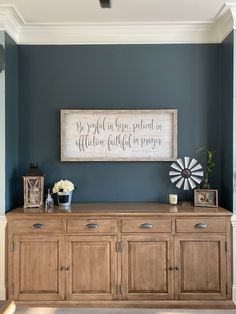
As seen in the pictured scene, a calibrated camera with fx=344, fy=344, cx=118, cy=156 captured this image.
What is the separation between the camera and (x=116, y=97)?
12.2 ft

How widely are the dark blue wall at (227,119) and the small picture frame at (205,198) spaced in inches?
4.4

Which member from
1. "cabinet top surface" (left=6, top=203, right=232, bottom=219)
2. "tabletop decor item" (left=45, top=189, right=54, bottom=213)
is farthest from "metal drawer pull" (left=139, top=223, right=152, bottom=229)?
"tabletop decor item" (left=45, top=189, right=54, bottom=213)

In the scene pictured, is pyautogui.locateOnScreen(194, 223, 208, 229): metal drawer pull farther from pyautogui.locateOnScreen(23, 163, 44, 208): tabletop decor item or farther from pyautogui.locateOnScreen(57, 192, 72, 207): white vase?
pyautogui.locateOnScreen(23, 163, 44, 208): tabletop decor item

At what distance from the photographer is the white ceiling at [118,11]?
312 cm

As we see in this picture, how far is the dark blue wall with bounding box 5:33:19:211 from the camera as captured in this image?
11.1 ft

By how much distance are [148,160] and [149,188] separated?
307 millimetres

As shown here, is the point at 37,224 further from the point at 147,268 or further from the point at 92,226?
the point at 147,268

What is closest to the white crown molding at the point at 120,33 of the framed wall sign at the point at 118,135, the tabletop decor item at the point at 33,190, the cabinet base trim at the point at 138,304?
the framed wall sign at the point at 118,135

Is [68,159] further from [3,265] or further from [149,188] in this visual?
[3,265]

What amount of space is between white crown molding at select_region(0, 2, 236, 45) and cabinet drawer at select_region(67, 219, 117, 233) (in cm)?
189

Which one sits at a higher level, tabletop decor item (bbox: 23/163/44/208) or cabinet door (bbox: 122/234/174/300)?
tabletop decor item (bbox: 23/163/44/208)

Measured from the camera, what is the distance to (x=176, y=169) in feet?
12.1

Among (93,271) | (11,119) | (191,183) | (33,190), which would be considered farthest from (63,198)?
(191,183)

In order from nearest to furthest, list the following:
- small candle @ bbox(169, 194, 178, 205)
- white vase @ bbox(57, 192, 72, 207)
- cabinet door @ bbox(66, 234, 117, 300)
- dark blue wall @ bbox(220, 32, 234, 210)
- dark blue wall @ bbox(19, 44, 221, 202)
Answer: cabinet door @ bbox(66, 234, 117, 300) → dark blue wall @ bbox(220, 32, 234, 210) → white vase @ bbox(57, 192, 72, 207) → small candle @ bbox(169, 194, 178, 205) → dark blue wall @ bbox(19, 44, 221, 202)
